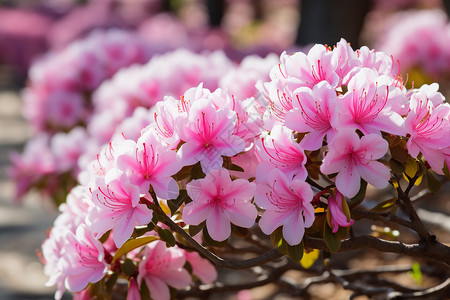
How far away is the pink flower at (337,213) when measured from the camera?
1249mm

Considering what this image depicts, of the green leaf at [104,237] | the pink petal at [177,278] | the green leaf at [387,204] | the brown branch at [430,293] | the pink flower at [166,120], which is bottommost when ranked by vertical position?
the brown branch at [430,293]

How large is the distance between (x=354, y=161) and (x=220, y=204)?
0.90ft

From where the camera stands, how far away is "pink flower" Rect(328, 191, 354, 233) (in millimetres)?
1249

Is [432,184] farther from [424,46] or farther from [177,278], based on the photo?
[424,46]

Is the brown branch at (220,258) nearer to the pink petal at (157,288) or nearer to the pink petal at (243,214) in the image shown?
the pink petal at (243,214)

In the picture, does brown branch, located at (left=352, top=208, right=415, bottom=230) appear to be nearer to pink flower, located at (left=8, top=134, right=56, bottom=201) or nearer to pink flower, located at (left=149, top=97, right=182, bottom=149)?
pink flower, located at (left=149, top=97, right=182, bottom=149)

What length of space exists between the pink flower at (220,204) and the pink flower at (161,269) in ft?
0.95

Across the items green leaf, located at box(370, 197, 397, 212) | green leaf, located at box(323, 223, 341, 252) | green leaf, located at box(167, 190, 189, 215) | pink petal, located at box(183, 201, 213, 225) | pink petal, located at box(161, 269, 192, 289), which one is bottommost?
green leaf, located at box(370, 197, 397, 212)

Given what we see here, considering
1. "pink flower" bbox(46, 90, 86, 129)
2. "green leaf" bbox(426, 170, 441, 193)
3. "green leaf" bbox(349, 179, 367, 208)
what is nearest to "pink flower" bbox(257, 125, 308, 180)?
"green leaf" bbox(349, 179, 367, 208)

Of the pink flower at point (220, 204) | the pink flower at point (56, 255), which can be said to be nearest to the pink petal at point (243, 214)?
the pink flower at point (220, 204)

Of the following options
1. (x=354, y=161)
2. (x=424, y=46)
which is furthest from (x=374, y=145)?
(x=424, y=46)

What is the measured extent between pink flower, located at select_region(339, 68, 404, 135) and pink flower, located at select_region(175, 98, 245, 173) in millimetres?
212

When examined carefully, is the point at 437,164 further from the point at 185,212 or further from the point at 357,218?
the point at 185,212

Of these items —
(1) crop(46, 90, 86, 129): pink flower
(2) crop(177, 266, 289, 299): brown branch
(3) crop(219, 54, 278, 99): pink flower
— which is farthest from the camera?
(1) crop(46, 90, 86, 129): pink flower
